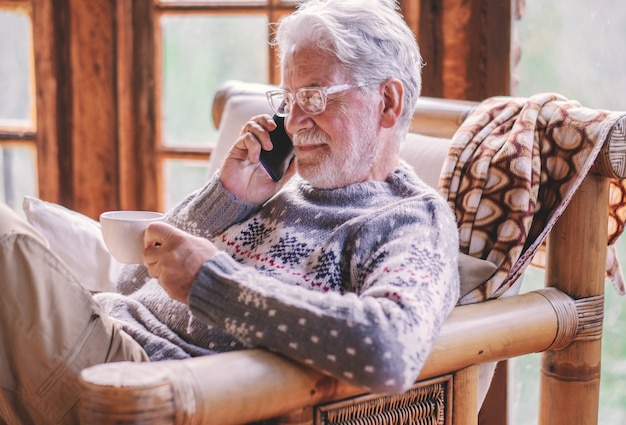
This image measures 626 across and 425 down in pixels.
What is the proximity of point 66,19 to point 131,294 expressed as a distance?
54.9 inches

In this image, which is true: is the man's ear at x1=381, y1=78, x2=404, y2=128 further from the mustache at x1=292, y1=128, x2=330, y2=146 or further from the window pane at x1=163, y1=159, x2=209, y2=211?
the window pane at x1=163, y1=159, x2=209, y2=211

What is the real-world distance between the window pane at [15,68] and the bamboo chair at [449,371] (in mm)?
1591

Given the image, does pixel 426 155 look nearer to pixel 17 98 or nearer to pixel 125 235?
pixel 125 235

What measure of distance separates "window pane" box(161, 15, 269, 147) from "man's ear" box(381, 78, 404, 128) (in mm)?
1242

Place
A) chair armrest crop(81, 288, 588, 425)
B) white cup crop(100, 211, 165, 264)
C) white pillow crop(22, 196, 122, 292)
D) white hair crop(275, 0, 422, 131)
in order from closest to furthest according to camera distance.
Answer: chair armrest crop(81, 288, 588, 425) < white cup crop(100, 211, 165, 264) < white hair crop(275, 0, 422, 131) < white pillow crop(22, 196, 122, 292)

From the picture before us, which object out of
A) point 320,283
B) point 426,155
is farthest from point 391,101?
point 320,283

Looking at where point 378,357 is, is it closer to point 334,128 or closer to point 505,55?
point 334,128

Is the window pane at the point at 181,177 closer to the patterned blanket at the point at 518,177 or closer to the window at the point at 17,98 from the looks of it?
the window at the point at 17,98

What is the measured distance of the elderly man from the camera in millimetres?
1098

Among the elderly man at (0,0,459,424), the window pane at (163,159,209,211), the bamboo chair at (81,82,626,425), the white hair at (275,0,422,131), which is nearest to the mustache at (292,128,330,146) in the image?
the elderly man at (0,0,459,424)

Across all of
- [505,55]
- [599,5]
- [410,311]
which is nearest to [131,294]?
[410,311]

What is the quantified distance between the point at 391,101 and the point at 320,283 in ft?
1.24

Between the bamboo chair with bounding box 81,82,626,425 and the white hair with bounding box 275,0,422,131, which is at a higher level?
the white hair with bounding box 275,0,422,131

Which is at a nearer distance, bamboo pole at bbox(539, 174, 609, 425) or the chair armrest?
the chair armrest
